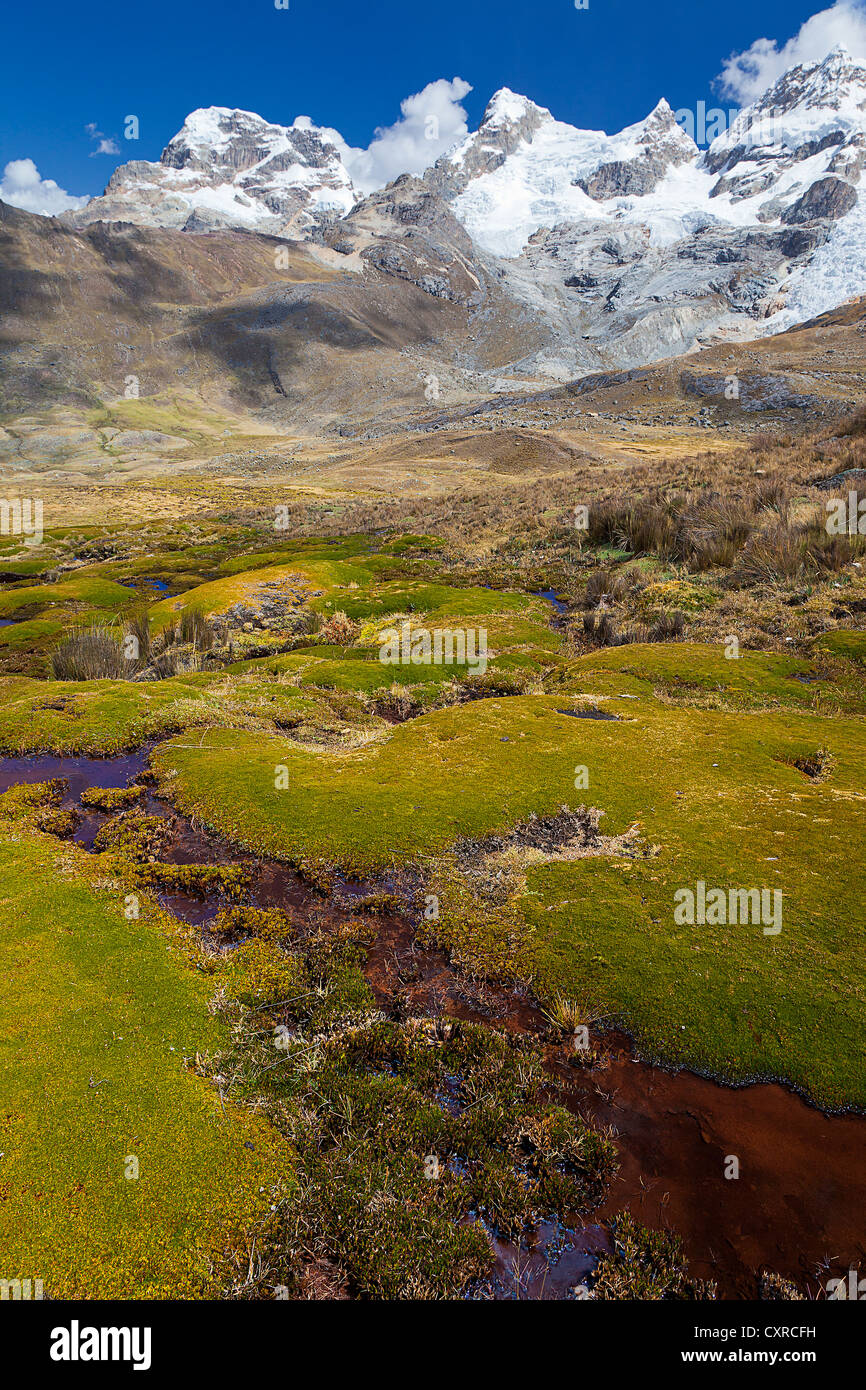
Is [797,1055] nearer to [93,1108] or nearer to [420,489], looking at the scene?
[93,1108]

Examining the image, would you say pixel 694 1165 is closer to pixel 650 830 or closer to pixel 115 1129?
pixel 650 830

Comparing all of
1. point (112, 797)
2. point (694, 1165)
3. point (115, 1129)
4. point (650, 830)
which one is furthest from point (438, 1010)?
point (112, 797)

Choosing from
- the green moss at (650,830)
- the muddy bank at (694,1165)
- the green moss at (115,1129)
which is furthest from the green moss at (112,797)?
the muddy bank at (694,1165)

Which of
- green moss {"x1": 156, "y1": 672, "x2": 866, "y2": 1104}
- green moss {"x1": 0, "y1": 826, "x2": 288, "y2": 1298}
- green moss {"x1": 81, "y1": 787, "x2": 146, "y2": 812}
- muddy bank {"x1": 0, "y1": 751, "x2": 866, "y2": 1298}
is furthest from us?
green moss {"x1": 81, "y1": 787, "x2": 146, "y2": 812}

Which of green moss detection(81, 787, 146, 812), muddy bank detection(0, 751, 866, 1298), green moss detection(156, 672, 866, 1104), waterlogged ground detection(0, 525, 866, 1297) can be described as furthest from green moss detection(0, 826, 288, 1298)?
green moss detection(81, 787, 146, 812)

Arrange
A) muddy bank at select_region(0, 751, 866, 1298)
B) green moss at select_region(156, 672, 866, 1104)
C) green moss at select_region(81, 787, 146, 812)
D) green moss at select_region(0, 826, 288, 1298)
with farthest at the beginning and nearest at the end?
green moss at select_region(81, 787, 146, 812), green moss at select_region(156, 672, 866, 1104), muddy bank at select_region(0, 751, 866, 1298), green moss at select_region(0, 826, 288, 1298)

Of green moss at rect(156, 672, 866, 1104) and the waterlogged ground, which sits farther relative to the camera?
green moss at rect(156, 672, 866, 1104)

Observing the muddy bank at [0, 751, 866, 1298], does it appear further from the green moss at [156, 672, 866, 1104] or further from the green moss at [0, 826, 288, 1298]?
the green moss at [0, 826, 288, 1298]
